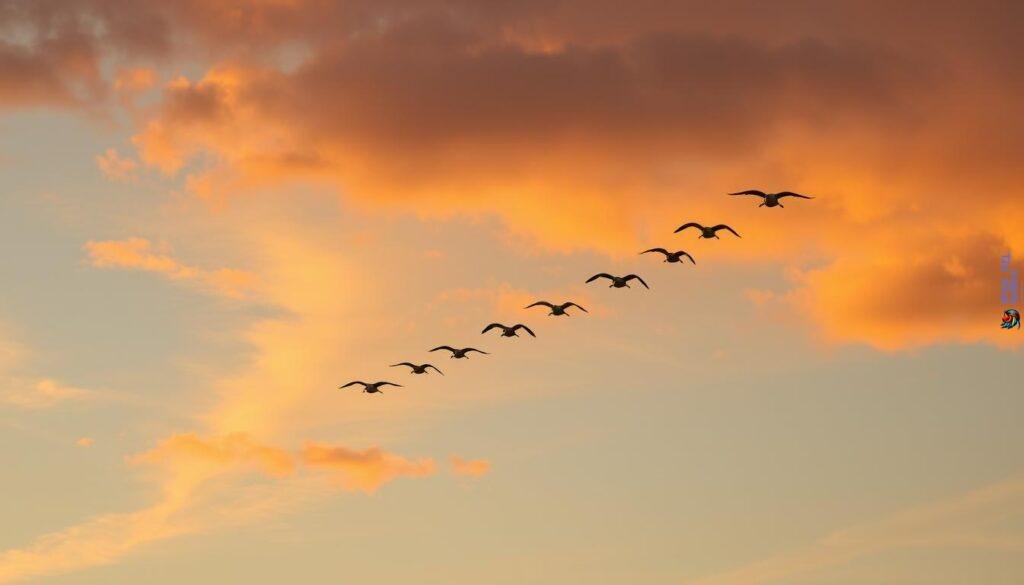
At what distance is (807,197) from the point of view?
195m

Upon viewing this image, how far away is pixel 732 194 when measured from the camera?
196 m

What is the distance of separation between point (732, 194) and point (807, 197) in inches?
324
